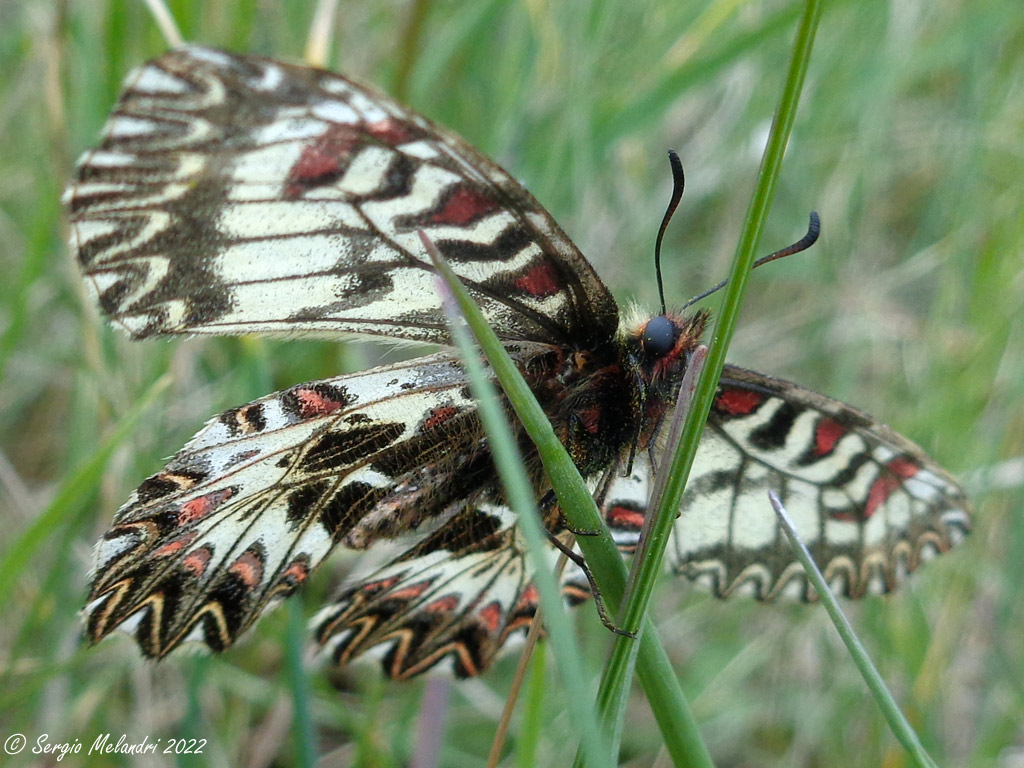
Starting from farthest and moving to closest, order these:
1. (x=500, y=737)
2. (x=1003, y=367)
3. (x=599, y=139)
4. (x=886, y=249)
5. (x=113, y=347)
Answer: (x=886, y=249) < (x=1003, y=367) < (x=599, y=139) < (x=113, y=347) < (x=500, y=737)

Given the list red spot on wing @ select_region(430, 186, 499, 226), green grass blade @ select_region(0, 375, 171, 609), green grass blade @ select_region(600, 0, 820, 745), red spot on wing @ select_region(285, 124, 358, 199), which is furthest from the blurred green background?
green grass blade @ select_region(600, 0, 820, 745)

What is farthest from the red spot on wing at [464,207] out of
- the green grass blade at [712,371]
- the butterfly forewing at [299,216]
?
the green grass blade at [712,371]

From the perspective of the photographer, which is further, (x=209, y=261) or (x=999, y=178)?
(x=999, y=178)

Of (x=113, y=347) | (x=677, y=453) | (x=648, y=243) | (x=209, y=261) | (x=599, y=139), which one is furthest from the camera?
(x=648, y=243)

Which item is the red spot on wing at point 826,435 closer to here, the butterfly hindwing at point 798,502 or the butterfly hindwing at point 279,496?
the butterfly hindwing at point 798,502

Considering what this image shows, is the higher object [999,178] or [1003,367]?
[999,178]

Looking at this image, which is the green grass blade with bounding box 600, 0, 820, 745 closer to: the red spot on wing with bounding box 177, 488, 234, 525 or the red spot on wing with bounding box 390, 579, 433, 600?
the red spot on wing with bounding box 177, 488, 234, 525

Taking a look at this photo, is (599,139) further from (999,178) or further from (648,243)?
(999,178)

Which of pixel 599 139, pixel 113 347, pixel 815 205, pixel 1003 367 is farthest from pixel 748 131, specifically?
pixel 113 347
